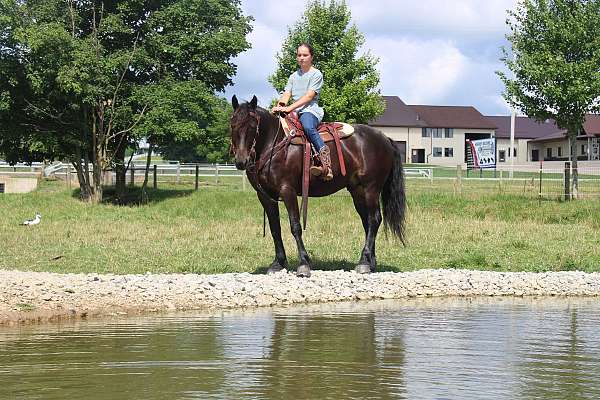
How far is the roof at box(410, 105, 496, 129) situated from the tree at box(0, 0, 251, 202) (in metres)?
65.9

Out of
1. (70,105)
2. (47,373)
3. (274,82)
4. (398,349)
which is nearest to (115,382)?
(47,373)

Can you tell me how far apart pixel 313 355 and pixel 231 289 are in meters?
3.83

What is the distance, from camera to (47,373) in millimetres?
6336

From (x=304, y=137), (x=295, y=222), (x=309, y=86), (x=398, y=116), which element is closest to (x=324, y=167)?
(x=304, y=137)

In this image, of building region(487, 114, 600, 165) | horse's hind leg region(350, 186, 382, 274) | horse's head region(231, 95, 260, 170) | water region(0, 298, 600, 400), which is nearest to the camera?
water region(0, 298, 600, 400)

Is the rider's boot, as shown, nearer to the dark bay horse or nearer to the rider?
the rider

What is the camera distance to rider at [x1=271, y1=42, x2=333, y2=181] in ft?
39.7

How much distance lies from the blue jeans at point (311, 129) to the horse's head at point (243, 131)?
0.83 m

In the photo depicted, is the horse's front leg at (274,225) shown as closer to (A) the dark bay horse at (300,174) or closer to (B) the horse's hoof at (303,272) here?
(A) the dark bay horse at (300,174)

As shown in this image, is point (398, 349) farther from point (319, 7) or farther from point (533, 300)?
point (319, 7)

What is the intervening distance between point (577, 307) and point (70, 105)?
23.8m

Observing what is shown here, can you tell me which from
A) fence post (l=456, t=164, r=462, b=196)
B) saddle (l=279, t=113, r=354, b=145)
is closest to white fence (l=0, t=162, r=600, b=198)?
fence post (l=456, t=164, r=462, b=196)

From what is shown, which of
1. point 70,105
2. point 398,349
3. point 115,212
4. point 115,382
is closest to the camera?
point 115,382

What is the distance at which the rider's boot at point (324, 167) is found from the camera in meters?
12.1
